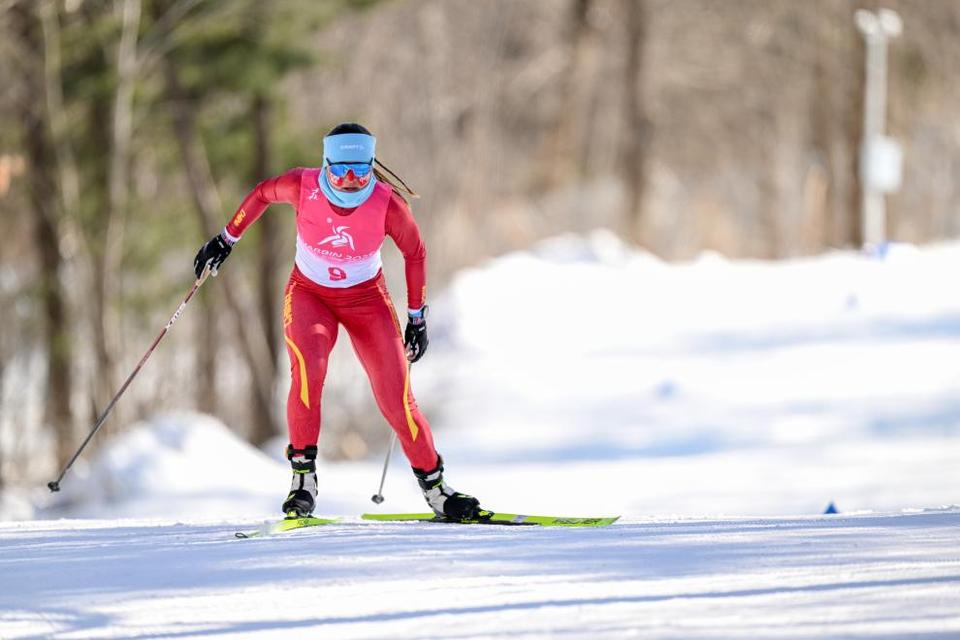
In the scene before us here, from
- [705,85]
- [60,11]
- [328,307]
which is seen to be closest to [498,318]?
[60,11]

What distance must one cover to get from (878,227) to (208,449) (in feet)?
36.8

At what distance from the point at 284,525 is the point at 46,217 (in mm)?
13492

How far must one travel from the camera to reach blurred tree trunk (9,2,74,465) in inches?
676

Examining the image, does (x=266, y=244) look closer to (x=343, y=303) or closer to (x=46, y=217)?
(x=46, y=217)

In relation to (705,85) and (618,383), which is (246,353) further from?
(705,85)

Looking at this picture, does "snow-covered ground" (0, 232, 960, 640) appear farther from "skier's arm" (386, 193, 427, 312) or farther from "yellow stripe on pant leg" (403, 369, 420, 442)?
"skier's arm" (386, 193, 427, 312)

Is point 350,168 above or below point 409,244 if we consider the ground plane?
above

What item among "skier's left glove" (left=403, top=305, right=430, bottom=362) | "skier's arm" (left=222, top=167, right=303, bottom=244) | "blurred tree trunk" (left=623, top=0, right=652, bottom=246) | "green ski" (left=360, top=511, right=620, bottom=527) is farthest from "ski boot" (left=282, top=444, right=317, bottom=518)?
"blurred tree trunk" (left=623, top=0, right=652, bottom=246)

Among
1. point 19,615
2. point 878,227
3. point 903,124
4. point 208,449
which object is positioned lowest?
point 19,615

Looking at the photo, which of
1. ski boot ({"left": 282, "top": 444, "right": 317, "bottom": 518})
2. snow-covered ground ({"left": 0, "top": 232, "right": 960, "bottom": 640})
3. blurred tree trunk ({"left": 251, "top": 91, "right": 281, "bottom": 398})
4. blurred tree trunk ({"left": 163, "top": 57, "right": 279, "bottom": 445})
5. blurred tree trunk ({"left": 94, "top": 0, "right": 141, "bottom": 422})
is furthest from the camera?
blurred tree trunk ({"left": 251, "top": 91, "right": 281, "bottom": 398})

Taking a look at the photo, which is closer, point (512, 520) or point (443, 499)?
point (512, 520)

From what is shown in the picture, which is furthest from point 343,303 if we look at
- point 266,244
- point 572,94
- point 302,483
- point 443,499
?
point 572,94

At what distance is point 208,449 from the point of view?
11.9 m

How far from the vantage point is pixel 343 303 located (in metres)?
5.87
